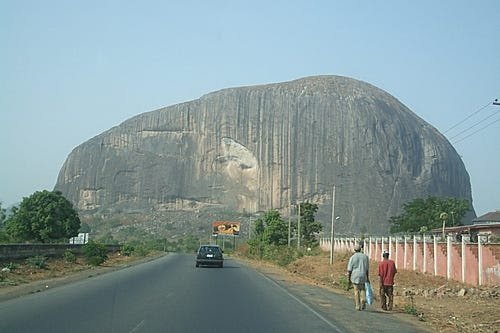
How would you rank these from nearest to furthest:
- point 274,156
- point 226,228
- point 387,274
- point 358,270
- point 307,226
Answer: point 358,270, point 387,274, point 307,226, point 226,228, point 274,156

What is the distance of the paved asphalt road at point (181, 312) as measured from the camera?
1315 centimetres

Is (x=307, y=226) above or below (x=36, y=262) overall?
above

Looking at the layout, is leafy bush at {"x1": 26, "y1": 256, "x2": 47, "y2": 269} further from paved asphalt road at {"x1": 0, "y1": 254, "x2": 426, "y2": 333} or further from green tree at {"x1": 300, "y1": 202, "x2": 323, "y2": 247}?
green tree at {"x1": 300, "y1": 202, "x2": 323, "y2": 247}

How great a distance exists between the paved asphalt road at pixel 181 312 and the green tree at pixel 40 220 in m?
42.3

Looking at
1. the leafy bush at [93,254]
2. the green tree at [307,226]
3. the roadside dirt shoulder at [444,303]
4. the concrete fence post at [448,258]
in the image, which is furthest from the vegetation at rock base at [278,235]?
the concrete fence post at [448,258]

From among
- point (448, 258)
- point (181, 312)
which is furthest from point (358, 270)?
point (448, 258)

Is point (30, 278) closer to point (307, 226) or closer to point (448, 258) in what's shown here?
point (448, 258)

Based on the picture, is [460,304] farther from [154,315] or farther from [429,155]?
[429,155]

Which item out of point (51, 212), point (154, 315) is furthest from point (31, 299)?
point (51, 212)

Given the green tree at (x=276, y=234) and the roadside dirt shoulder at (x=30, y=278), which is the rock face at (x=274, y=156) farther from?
the roadside dirt shoulder at (x=30, y=278)

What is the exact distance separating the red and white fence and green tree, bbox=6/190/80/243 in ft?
115

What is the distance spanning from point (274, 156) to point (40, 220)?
285 ft

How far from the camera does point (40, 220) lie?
63969 millimetres

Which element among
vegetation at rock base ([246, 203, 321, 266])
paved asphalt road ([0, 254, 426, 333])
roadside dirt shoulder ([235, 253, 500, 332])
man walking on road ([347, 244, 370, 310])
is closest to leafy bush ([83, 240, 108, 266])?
roadside dirt shoulder ([235, 253, 500, 332])
